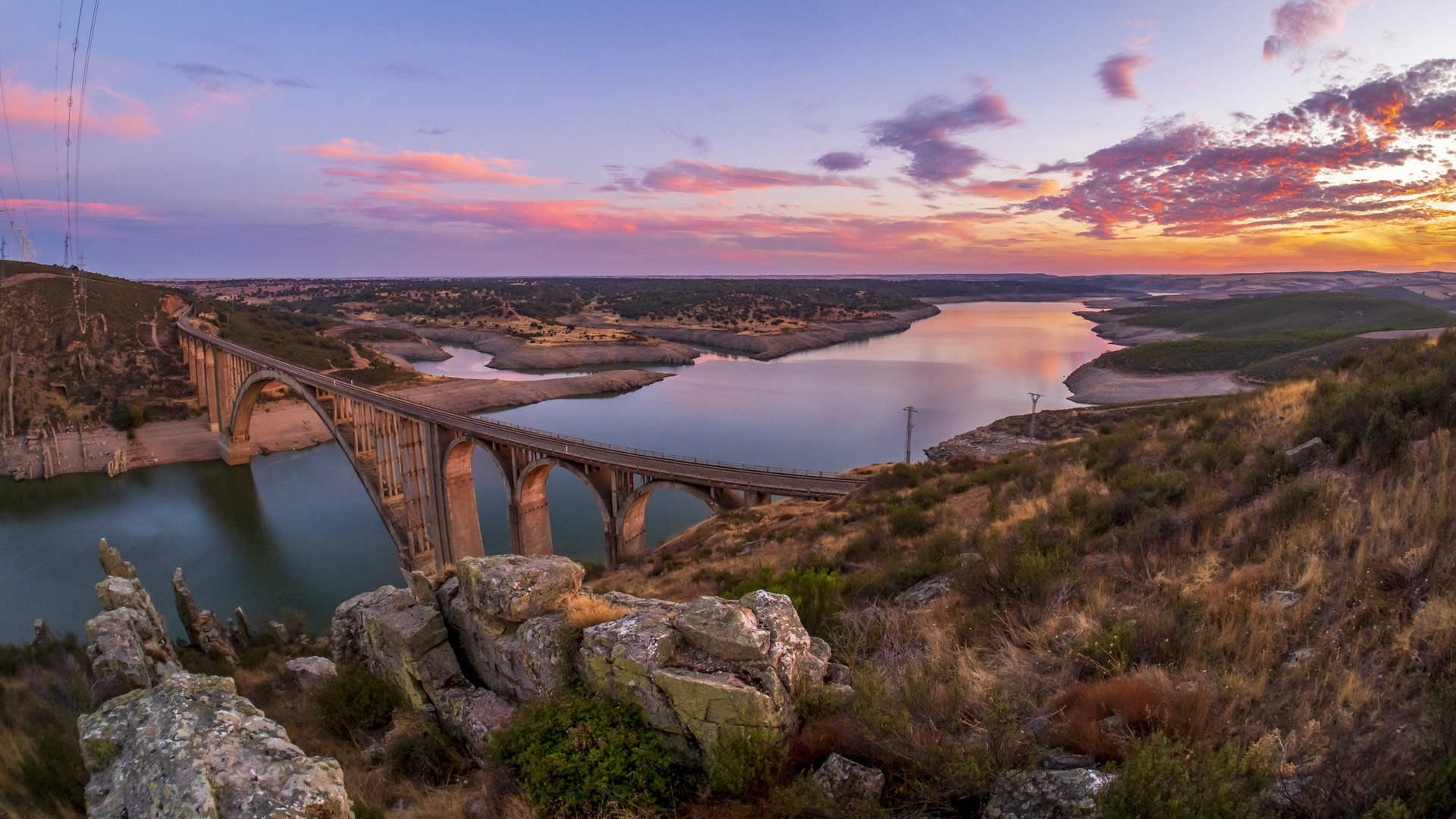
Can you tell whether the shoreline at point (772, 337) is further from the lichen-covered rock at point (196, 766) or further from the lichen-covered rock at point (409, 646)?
the lichen-covered rock at point (196, 766)

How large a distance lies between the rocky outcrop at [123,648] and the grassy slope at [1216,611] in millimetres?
9199

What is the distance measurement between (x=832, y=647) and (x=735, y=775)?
103 inches

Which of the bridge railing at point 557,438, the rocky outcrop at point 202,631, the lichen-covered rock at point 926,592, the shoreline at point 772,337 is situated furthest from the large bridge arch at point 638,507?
the shoreline at point 772,337

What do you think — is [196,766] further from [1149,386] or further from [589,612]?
[1149,386]

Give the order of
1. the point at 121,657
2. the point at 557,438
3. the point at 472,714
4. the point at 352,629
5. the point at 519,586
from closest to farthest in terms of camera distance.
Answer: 1. the point at 472,714
2. the point at 519,586
3. the point at 121,657
4. the point at 352,629
5. the point at 557,438

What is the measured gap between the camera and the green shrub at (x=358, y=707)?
786cm

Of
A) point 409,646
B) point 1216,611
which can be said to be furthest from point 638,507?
point 1216,611

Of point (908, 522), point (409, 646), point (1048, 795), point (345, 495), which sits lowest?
point (345, 495)

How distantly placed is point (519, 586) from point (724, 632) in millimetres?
2737

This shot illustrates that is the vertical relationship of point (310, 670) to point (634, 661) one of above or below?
below

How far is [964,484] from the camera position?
16.8 meters

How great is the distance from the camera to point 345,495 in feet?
130

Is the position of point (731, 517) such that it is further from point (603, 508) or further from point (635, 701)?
point (635, 701)

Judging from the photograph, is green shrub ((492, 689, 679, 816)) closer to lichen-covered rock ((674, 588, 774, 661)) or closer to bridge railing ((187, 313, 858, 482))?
lichen-covered rock ((674, 588, 774, 661))
